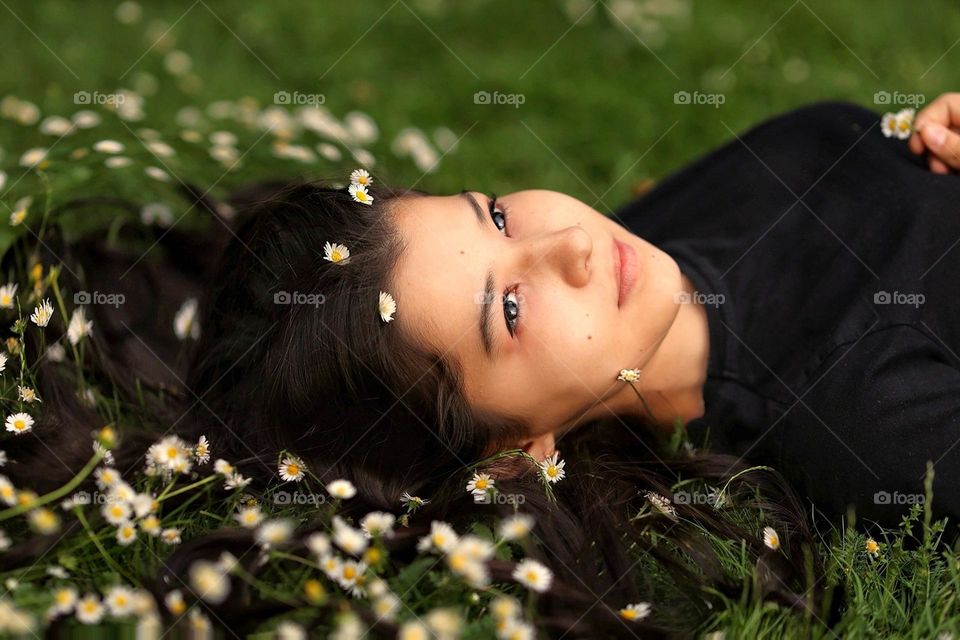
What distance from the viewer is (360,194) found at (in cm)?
202

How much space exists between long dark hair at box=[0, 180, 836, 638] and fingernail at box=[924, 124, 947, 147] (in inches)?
36.7

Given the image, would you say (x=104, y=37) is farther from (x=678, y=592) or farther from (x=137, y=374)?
(x=678, y=592)

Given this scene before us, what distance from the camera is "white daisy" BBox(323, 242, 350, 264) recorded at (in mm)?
1987

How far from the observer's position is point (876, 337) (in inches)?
83.6

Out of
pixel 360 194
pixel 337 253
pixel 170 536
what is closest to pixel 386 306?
pixel 337 253

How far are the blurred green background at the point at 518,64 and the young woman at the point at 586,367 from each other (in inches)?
35.1

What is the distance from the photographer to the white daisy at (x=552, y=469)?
1957 mm

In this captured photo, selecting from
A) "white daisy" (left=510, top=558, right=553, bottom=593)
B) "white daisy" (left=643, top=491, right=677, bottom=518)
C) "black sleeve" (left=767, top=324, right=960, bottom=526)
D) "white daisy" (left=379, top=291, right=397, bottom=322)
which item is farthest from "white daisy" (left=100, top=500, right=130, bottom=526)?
"black sleeve" (left=767, top=324, right=960, bottom=526)

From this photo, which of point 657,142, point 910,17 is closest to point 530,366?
point 657,142

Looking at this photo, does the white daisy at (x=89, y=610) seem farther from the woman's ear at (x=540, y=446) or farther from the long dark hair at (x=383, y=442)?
the woman's ear at (x=540, y=446)

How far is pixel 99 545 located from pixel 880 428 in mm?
1586

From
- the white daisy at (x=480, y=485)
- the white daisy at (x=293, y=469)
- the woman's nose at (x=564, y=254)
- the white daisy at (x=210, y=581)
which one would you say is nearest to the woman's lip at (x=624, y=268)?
the woman's nose at (x=564, y=254)

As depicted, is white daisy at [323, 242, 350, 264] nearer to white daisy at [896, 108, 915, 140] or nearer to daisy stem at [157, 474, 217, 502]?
daisy stem at [157, 474, 217, 502]

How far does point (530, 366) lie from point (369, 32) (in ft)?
7.02
